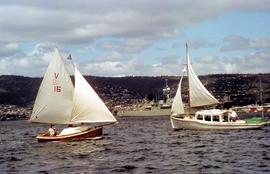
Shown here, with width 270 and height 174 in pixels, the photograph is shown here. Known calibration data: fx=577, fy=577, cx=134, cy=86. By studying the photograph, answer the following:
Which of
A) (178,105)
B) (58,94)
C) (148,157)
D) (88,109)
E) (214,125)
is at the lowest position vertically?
(148,157)

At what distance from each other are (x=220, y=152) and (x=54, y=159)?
51.1 ft

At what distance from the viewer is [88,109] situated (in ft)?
231

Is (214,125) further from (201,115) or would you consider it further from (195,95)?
A: (195,95)

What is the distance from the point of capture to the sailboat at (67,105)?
70625 millimetres

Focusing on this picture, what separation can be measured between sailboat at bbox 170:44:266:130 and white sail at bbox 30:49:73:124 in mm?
24003

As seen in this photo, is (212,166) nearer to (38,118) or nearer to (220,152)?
(220,152)

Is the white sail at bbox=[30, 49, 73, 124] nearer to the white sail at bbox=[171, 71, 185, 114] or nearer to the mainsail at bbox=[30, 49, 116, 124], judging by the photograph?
the mainsail at bbox=[30, 49, 116, 124]

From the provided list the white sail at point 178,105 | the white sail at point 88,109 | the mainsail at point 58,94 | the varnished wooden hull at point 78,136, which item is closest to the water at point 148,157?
the varnished wooden hull at point 78,136

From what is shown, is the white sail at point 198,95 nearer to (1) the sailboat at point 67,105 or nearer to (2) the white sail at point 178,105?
(2) the white sail at point 178,105

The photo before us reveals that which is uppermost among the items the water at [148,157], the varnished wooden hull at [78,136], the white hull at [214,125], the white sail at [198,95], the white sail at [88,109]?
the white sail at [198,95]

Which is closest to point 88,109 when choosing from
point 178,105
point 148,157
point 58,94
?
point 58,94

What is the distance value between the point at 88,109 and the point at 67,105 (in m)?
3.42

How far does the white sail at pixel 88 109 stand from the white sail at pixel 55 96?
1.72m

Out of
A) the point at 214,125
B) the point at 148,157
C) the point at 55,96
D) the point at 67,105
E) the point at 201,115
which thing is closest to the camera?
the point at 148,157
